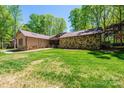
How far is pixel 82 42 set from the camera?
83.4 ft

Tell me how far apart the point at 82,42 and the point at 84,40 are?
52cm

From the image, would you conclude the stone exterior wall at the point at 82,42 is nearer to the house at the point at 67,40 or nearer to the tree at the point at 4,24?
the house at the point at 67,40

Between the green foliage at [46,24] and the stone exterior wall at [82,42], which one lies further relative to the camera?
the green foliage at [46,24]

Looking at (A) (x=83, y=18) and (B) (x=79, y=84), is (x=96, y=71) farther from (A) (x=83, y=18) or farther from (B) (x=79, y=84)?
(A) (x=83, y=18)

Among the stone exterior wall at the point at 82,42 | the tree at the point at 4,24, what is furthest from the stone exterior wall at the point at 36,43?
the tree at the point at 4,24

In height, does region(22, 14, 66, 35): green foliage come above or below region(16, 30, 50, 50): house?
above

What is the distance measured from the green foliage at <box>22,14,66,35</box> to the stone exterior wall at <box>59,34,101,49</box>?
17.3 meters

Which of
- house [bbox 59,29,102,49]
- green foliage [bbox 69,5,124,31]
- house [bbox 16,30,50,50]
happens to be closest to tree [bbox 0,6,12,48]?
house [bbox 16,30,50,50]

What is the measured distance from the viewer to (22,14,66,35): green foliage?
4584 centimetres

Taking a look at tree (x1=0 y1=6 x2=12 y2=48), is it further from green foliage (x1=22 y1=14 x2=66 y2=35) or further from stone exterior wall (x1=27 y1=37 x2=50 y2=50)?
green foliage (x1=22 y1=14 x2=66 y2=35)

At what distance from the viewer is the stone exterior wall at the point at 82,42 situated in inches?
913

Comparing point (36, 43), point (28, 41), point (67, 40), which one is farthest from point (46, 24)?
point (28, 41)

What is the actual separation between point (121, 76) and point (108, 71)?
862mm

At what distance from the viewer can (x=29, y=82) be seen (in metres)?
6.58
